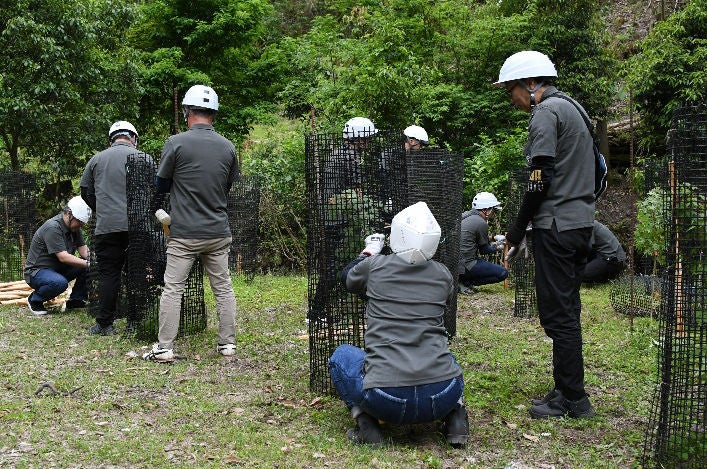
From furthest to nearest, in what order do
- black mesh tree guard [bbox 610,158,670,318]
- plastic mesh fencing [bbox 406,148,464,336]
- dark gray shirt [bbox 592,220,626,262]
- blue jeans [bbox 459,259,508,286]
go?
blue jeans [bbox 459,259,508,286]
dark gray shirt [bbox 592,220,626,262]
black mesh tree guard [bbox 610,158,670,318]
plastic mesh fencing [bbox 406,148,464,336]

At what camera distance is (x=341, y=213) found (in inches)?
208

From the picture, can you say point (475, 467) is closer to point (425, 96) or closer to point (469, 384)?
point (469, 384)

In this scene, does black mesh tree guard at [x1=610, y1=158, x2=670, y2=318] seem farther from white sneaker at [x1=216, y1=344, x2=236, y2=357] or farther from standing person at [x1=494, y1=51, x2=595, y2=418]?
white sneaker at [x1=216, y1=344, x2=236, y2=357]

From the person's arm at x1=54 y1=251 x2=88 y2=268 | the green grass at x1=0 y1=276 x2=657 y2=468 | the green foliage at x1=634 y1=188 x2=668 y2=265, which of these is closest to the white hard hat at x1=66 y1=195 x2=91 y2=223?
the person's arm at x1=54 y1=251 x2=88 y2=268

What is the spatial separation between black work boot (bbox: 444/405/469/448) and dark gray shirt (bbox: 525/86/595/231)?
1.33 metres

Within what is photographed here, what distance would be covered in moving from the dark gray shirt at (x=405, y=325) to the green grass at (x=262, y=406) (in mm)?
486

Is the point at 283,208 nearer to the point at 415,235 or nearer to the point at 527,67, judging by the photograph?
the point at 527,67

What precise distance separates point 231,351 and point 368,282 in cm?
260

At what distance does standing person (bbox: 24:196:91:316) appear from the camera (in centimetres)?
832

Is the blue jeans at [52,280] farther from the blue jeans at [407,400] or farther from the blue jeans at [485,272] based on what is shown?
the blue jeans at [407,400]

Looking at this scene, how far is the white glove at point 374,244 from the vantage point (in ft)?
15.7

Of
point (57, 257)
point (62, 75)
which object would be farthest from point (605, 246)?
point (62, 75)

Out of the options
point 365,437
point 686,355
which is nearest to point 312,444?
point 365,437

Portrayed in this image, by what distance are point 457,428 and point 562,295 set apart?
1.10m
